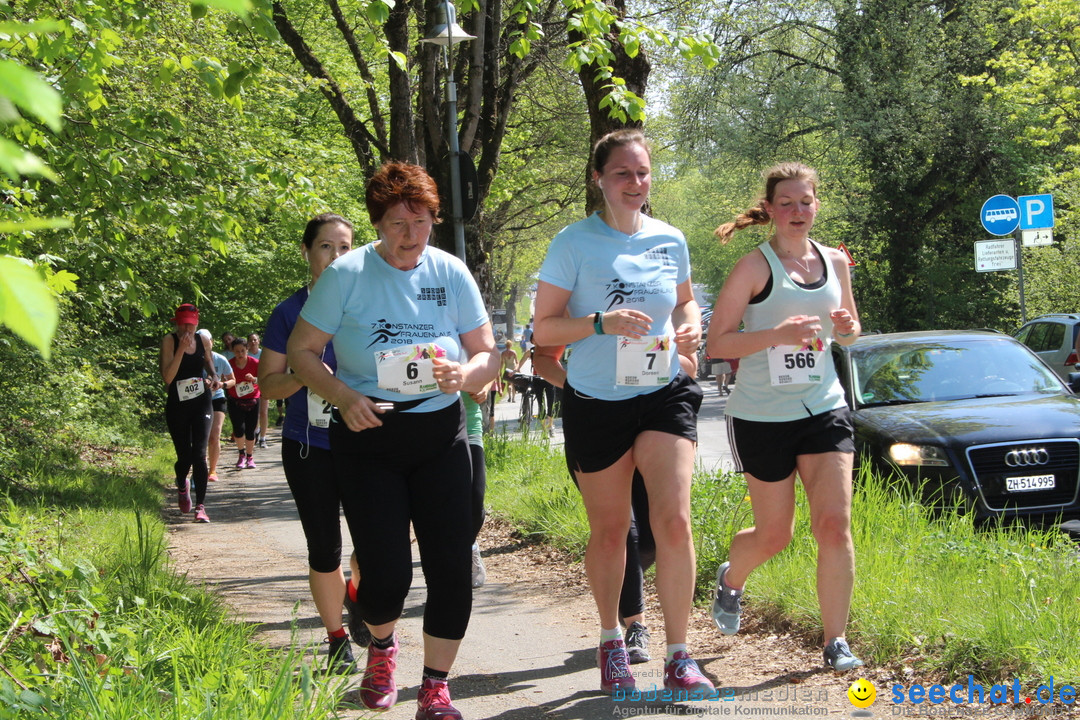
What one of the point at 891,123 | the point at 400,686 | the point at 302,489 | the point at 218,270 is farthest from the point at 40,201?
the point at 891,123

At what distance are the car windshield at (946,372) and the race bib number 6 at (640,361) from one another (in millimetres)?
4177

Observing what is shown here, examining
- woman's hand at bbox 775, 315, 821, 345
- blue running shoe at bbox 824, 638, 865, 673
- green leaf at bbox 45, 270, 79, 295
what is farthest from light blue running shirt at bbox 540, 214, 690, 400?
green leaf at bbox 45, 270, 79, 295

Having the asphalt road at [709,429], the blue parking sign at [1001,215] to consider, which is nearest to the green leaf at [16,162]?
the asphalt road at [709,429]

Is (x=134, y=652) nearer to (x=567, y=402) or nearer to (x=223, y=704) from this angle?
(x=223, y=704)

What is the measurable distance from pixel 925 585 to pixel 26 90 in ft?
15.8

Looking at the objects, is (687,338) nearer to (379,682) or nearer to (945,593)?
(945,593)

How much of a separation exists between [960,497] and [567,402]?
347 cm

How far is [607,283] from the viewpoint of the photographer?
4.52 m

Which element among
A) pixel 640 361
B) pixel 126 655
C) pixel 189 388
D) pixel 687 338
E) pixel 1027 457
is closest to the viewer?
pixel 126 655

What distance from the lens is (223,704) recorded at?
347cm

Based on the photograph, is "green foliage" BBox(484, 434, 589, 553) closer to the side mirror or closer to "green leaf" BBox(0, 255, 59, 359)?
the side mirror

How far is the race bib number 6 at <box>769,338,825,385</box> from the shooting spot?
15.3ft

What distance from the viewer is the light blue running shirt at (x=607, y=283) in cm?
448

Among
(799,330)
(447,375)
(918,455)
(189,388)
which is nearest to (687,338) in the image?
(799,330)
